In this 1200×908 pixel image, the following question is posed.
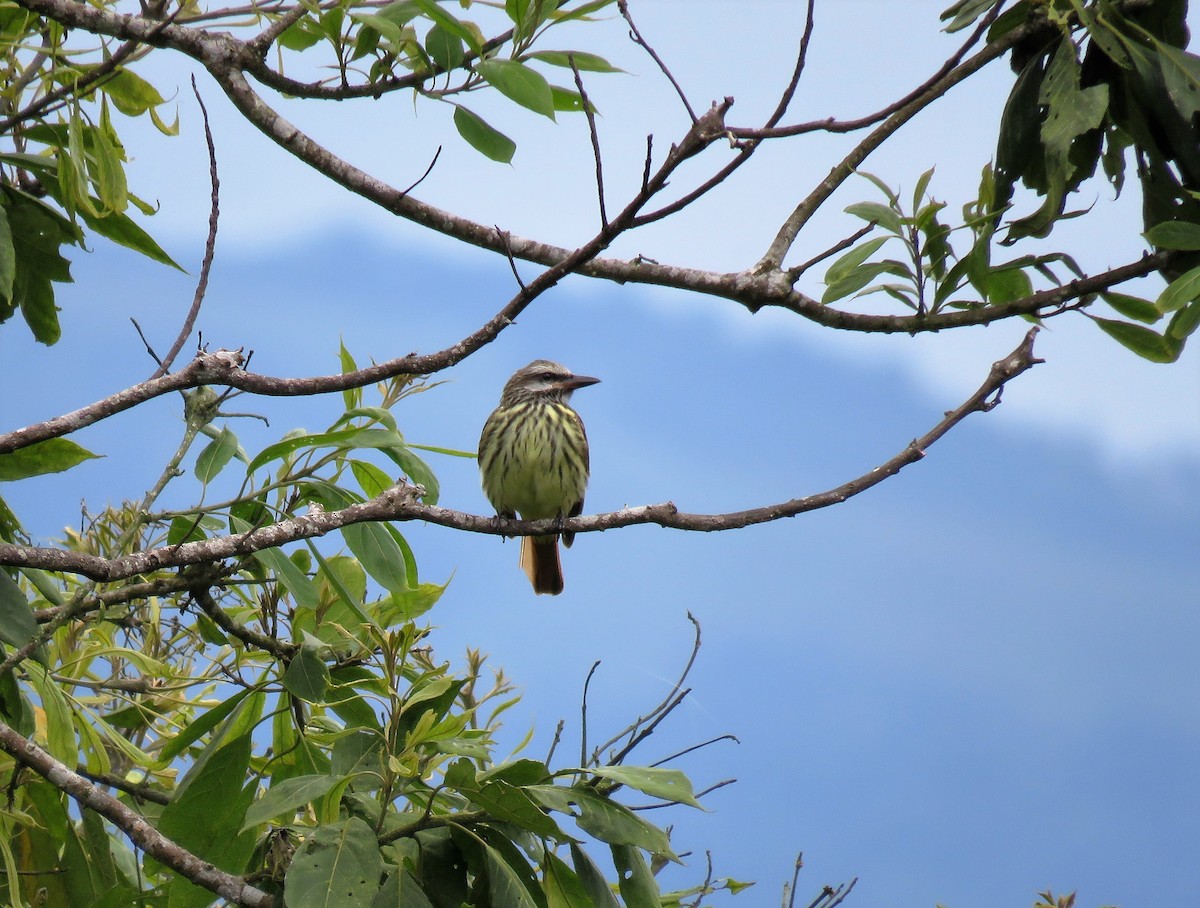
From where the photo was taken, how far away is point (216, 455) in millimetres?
3357

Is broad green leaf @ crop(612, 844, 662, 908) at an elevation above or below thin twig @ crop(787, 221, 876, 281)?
below

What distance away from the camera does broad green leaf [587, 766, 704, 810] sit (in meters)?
2.60

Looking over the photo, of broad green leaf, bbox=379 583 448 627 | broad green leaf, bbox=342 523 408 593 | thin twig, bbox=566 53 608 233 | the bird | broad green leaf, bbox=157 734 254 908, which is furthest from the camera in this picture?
the bird

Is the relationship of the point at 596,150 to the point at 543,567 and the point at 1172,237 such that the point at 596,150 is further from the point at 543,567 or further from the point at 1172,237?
the point at 543,567

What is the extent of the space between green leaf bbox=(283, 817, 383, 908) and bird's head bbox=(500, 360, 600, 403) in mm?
3644

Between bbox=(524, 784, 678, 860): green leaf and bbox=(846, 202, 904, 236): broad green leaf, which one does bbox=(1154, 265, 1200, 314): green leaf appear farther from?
bbox=(524, 784, 678, 860): green leaf

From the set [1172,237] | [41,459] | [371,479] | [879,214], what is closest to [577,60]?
[879,214]

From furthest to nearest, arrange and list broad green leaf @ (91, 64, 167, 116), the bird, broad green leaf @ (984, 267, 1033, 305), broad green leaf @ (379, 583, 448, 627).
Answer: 1. the bird
2. broad green leaf @ (91, 64, 167, 116)
3. broad green leaf @ (379, 583, 448, 627)
4. broad green leaf @ (984, 267, 1033, 305)

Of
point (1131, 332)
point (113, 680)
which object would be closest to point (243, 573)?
point (113, 680)

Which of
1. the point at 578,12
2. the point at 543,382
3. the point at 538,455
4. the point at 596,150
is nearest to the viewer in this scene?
the point at 596,150

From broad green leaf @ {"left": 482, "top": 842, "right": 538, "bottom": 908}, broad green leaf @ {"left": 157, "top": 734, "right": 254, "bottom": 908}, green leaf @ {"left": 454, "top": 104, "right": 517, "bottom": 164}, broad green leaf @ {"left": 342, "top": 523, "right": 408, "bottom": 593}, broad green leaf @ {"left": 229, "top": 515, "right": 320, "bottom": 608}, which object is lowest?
broad green leaf @ {"left": 482, "top": 842, "right": 538, "bottom": 908}

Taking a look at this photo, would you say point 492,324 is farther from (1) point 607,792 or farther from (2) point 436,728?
(1) point 607,792

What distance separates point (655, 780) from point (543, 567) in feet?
12.1

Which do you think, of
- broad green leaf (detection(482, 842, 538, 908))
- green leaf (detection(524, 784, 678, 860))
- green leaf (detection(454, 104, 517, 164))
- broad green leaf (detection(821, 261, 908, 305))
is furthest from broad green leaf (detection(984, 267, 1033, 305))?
broad green leaf (detection(482, 842, 538, 908))
